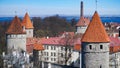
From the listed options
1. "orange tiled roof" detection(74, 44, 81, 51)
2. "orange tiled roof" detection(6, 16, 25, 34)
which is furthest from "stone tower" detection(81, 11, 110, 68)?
"orange tiled roof" detection(6, 16, 25, 34)

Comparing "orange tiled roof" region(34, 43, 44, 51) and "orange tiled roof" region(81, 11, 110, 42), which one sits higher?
"orange tiled roof" region(81, 11, 110, 42)

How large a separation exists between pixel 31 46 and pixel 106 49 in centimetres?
1873

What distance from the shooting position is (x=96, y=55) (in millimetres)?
19938

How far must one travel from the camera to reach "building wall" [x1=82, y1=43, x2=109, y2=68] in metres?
19.9

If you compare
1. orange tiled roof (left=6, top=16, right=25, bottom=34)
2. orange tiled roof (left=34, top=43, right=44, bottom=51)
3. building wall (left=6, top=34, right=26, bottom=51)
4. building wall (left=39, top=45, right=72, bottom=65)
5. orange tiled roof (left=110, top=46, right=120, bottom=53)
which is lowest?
building wall (left=39, top=45, right=72, bottom=65)

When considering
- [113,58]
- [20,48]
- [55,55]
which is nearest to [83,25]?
[55,55]

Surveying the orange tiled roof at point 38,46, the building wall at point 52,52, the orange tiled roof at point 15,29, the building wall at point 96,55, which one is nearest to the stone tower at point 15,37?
the orange tiled roof at point 15,29

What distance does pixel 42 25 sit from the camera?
250 ft

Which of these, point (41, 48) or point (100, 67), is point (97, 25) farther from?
point (41, 48)

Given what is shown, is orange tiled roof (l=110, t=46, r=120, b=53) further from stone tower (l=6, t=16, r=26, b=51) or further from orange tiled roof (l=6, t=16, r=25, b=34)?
orange tiled roof (l=6, t=16, r=25, b=34)

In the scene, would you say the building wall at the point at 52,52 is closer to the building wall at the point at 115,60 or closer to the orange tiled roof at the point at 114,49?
the orange tiled roof at the point at 114,49

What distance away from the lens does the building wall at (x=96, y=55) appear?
19906 millimetres

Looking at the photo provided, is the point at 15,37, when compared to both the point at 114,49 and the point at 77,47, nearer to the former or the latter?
the point at 77,47

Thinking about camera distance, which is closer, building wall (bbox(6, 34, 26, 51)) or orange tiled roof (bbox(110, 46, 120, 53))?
orange tiled roof (bbox(110, 46, 120, 53))
